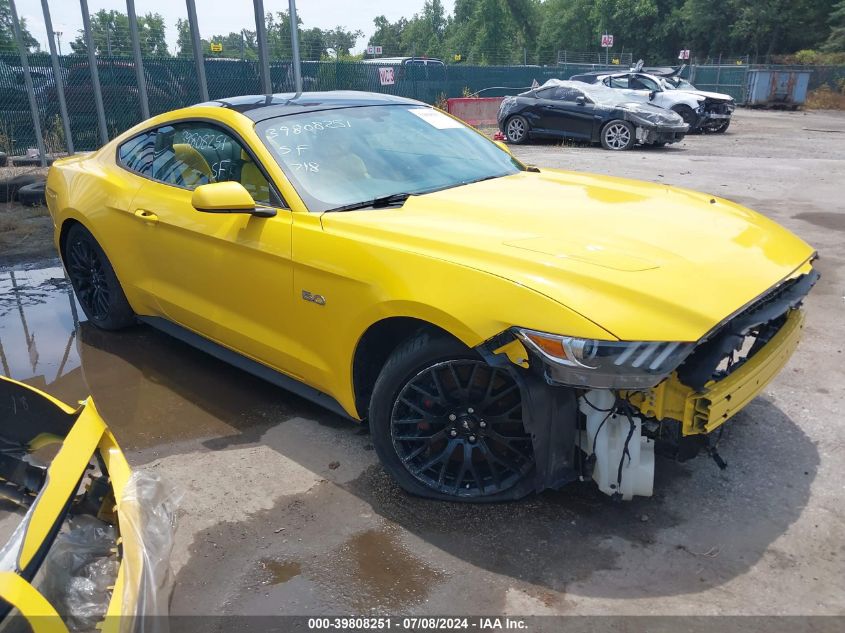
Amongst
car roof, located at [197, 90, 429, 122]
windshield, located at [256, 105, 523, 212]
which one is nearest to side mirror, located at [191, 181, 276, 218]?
windshield, located at [256, 105, 523, 212]

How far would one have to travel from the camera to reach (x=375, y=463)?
3352 millimetres

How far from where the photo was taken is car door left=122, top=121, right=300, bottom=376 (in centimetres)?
339

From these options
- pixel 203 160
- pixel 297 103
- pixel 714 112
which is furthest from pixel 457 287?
pixel 714 112

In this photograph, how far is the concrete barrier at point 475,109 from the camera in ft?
67.8

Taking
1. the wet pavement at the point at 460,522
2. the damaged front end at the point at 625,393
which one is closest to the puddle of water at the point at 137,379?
the wet pavement at the point at 460,522

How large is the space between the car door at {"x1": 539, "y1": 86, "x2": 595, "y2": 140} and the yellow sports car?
12327 mm

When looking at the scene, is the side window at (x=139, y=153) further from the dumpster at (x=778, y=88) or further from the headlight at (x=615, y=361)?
the dumpster at (x=778, y=88)

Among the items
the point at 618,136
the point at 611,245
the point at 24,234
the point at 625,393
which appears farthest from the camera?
the point at 618,136

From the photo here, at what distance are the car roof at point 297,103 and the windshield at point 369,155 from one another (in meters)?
0.07

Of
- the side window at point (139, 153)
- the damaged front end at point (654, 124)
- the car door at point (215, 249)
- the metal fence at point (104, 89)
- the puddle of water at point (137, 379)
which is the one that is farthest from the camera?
the damaged front end at point (654, 124)

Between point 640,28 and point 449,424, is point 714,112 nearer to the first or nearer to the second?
point 449,424

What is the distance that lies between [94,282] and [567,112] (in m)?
13.2

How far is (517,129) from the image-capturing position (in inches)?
656

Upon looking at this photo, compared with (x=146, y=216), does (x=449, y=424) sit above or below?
below
